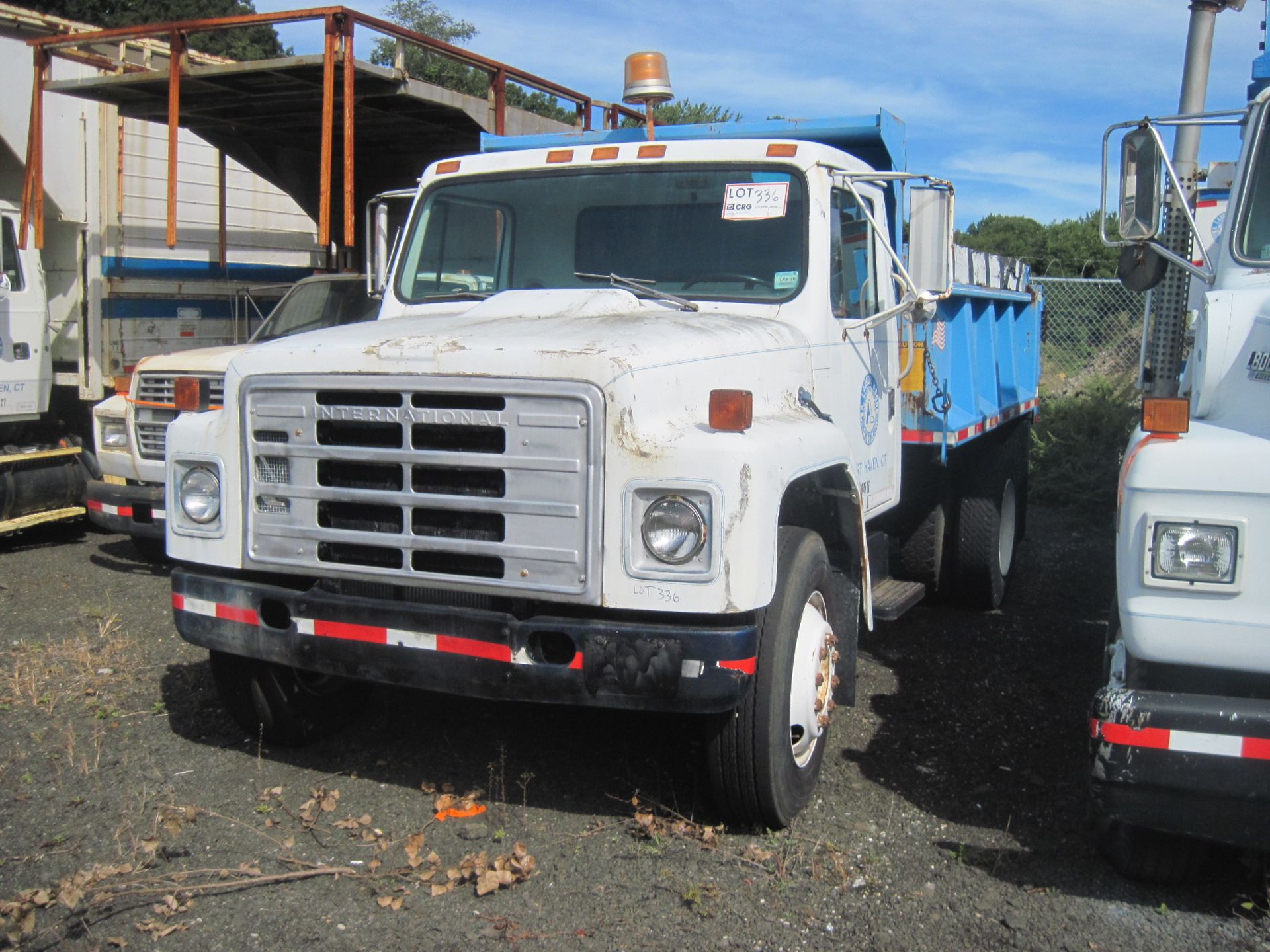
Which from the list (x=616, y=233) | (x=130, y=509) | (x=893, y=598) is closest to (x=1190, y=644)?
(x=893, y=598)

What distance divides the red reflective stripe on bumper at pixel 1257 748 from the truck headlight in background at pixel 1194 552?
402 mm

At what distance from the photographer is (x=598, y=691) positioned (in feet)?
11.5

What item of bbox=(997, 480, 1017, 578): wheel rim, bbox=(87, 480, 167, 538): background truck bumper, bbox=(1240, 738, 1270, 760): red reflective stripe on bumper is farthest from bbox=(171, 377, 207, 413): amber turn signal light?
bbox=(997, 480, 1017, 578): wheel rim

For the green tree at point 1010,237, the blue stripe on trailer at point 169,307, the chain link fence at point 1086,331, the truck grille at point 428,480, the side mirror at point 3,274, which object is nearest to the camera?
the truck grille at point 428,480

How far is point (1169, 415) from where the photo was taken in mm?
3271

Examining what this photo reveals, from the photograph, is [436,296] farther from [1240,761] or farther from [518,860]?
[1240,761]

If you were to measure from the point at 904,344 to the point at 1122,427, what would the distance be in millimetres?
6443

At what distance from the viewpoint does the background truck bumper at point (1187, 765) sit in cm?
302

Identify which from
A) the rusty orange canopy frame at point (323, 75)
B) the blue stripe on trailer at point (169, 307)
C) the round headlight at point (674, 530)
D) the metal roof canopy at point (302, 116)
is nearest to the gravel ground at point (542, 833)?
the round headlight at point (674, 530)

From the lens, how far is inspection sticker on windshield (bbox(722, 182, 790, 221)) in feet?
14.9

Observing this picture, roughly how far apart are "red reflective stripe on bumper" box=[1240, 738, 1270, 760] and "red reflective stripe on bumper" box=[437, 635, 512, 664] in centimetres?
201

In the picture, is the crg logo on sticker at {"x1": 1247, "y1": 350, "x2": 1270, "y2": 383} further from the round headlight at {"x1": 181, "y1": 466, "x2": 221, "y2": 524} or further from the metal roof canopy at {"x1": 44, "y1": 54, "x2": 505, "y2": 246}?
the metal roof canopy at {"x1": 44, "y1": 54, "x2": 505, "y2": 246}

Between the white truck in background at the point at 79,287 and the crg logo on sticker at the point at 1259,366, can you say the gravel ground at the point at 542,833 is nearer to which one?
the crg logo on sticker at the point at 1259,366

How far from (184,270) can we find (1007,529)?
270 inches
